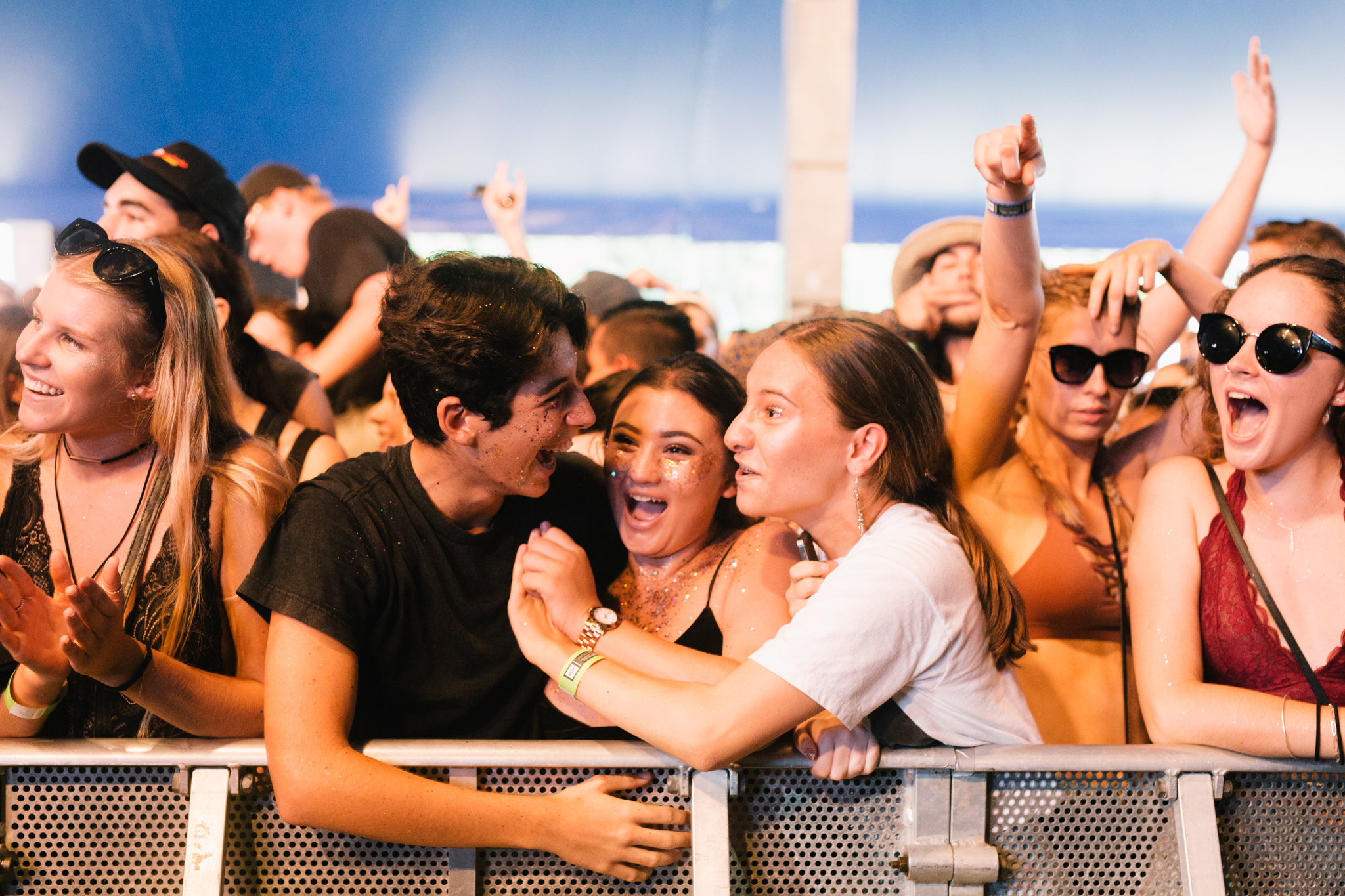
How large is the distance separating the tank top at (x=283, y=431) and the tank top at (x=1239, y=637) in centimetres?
201

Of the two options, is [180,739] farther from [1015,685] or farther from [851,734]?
[1015,685]

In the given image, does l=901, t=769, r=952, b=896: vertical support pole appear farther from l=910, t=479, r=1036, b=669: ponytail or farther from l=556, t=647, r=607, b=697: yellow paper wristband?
l=556, t=647, r=607, b=697: yellow paper wristband

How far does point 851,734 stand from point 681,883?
0.41 meters

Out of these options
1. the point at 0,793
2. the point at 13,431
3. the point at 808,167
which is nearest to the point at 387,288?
the point at 13,431

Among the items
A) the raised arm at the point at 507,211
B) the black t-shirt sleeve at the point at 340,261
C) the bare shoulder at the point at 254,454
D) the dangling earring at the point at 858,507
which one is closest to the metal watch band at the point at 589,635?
the dangling earring at the point at 858,507

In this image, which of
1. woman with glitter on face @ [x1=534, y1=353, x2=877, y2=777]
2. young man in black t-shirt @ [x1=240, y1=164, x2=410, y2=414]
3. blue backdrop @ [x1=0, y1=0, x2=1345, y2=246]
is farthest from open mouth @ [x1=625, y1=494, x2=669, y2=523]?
blue backdrop @ [x1=0, y1=0, x2=1345, y2=246]

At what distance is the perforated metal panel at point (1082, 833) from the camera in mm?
1651

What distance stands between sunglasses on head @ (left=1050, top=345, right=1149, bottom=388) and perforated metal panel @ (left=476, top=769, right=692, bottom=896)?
138 cm

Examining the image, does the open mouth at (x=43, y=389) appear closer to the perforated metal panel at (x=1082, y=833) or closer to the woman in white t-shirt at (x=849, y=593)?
the woman in white t-shirt at (x=849, y=593)

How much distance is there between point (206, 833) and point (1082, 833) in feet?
4.86

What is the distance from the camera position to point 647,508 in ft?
6.81

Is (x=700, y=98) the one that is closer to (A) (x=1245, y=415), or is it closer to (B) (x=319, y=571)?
(A) (x=1245, y=415)

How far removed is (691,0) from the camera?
30.2ft

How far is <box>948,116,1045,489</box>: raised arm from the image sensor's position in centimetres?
191
